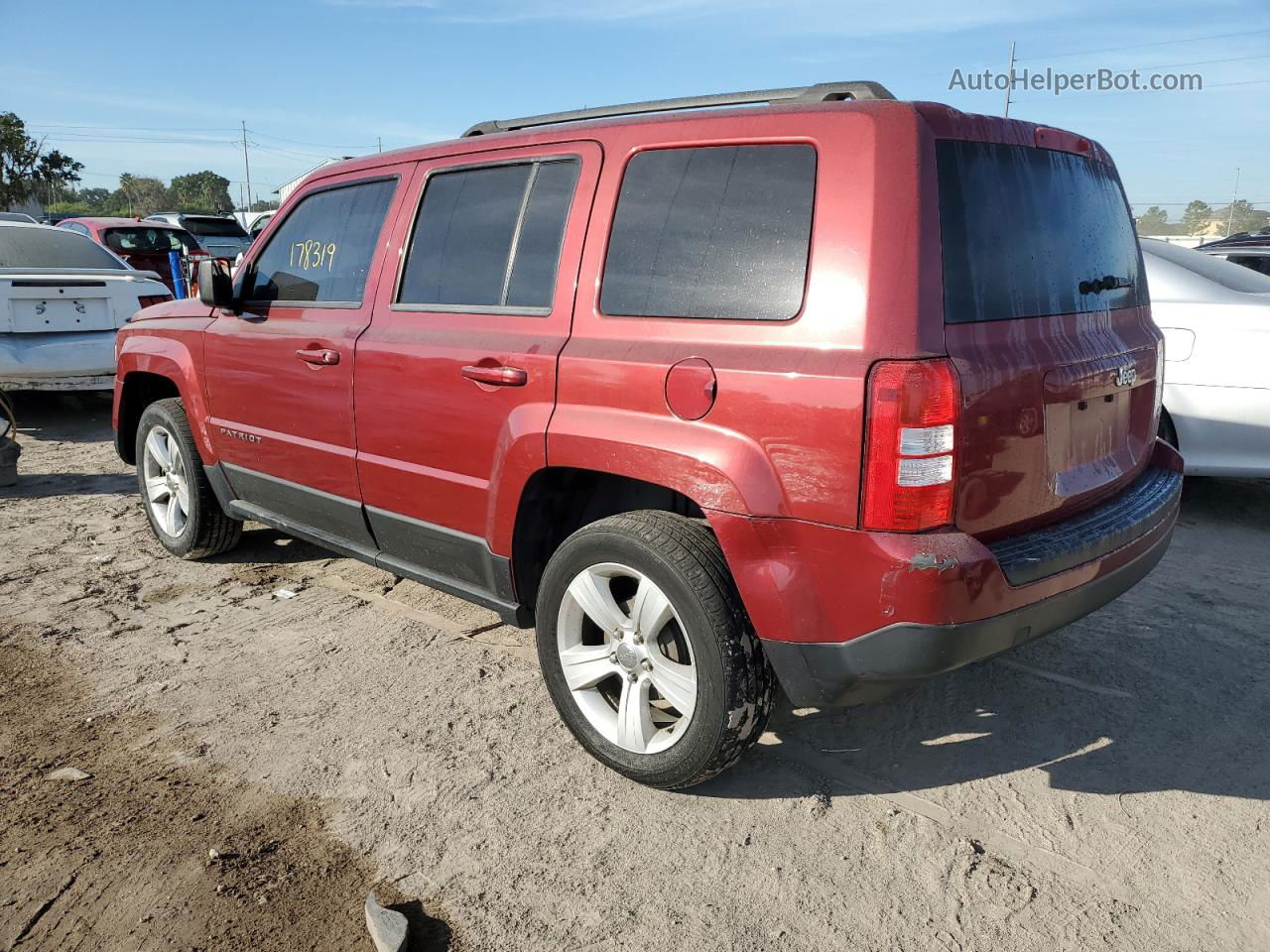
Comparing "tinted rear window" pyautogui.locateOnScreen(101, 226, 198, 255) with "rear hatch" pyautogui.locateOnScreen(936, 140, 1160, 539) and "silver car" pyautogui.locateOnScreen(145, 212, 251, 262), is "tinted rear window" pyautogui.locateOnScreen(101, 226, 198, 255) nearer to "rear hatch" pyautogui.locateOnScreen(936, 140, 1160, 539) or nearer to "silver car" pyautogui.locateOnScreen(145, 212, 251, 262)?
"silver car" pyautogui.locateOnScreen(145, 212, 251, 262)

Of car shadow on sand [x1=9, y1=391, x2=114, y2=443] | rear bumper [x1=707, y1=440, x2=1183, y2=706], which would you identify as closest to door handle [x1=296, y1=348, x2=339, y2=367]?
rear bumper [x1=707, y1=440, x2=1183, y2=706]

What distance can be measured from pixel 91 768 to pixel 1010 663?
126 inches

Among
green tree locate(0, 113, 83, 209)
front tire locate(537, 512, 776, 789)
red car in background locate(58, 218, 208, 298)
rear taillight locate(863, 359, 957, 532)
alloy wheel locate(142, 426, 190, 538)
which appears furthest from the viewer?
green tree locate(0, 113, 83, 209)

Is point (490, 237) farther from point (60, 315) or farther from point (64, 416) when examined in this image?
point (64, 416)

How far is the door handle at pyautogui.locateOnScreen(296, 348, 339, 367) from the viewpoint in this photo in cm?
355

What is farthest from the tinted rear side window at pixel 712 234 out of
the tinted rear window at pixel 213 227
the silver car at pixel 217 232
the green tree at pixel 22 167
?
the green tree at pixel 22 167

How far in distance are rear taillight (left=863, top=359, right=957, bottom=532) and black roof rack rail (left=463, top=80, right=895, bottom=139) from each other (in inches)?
32.5

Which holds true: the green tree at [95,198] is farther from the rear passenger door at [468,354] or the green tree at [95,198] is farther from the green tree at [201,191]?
the rear passenger door at [468,354]

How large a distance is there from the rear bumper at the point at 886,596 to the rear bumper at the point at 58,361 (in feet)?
21.8

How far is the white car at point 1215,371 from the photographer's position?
4879 mm

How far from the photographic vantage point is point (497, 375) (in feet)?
9.64

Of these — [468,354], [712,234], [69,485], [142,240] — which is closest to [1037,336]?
[712,234]

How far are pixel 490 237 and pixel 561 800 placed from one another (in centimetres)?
181

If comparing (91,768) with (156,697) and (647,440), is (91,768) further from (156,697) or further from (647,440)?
(647,440)
